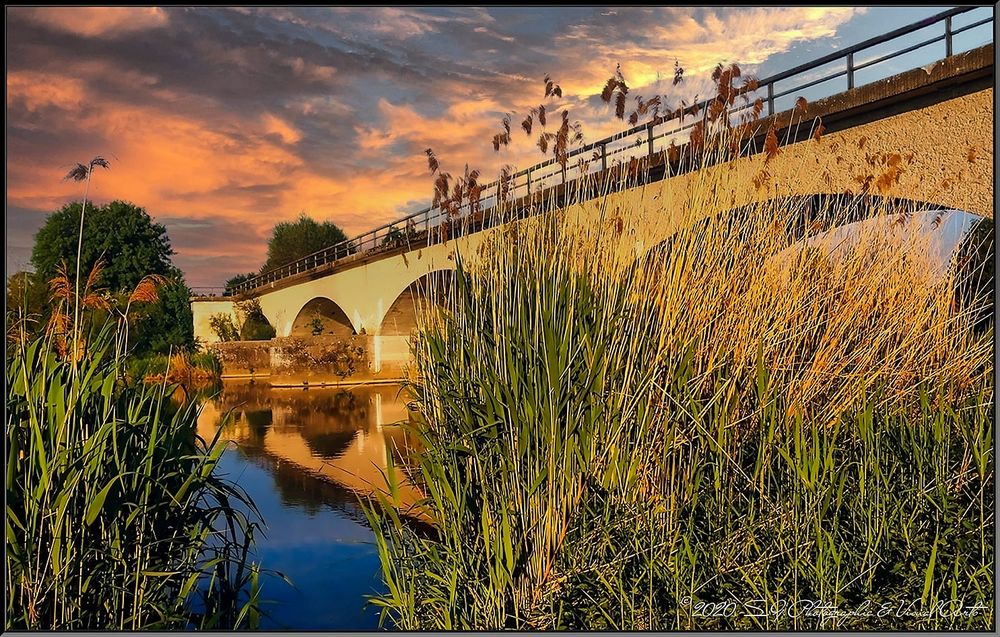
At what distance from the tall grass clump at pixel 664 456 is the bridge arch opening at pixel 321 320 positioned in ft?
75.9

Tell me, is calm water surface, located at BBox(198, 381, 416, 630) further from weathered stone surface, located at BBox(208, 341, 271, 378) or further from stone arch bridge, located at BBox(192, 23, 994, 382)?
weathered stone surface, located at BBox(208, 341, 271, 378)

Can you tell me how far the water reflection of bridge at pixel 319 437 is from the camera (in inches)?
302

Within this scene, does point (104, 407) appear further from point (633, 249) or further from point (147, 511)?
point (633, 249)

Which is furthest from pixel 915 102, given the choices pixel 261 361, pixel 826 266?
pixel 261 361

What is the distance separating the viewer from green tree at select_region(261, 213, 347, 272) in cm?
3997

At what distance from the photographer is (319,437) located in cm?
1139

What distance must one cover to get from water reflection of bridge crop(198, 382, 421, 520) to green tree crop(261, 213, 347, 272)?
69.5ft

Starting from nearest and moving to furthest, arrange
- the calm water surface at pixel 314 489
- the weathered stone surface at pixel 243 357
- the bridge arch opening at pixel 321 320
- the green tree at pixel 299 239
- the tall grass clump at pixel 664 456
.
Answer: the tall grass clump at pixel 664 456, the calm water surface at pixel 314 489, the weathered stone surface at pixel 243 357, the bridge arch opening at pixel 321 320, the green tree at pixel 299 239

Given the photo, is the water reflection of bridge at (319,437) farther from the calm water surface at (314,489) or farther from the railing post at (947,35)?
the railing post at (947,35)

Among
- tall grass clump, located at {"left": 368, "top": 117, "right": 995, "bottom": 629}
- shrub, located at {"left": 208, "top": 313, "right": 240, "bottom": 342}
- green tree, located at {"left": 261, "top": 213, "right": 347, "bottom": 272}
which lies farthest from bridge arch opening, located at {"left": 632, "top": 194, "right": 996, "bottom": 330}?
green tree, located at {"left": 261, "top": 213, "right": 347, "bottom": 272}

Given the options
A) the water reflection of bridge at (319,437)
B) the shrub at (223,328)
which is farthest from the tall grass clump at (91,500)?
the shrub at (223,328)

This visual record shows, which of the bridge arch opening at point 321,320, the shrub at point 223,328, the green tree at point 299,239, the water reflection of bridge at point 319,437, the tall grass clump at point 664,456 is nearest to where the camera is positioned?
the tall grass clump at point 664,456

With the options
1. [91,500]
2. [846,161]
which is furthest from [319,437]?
[91,500]

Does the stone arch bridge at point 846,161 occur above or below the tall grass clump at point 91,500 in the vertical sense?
above
